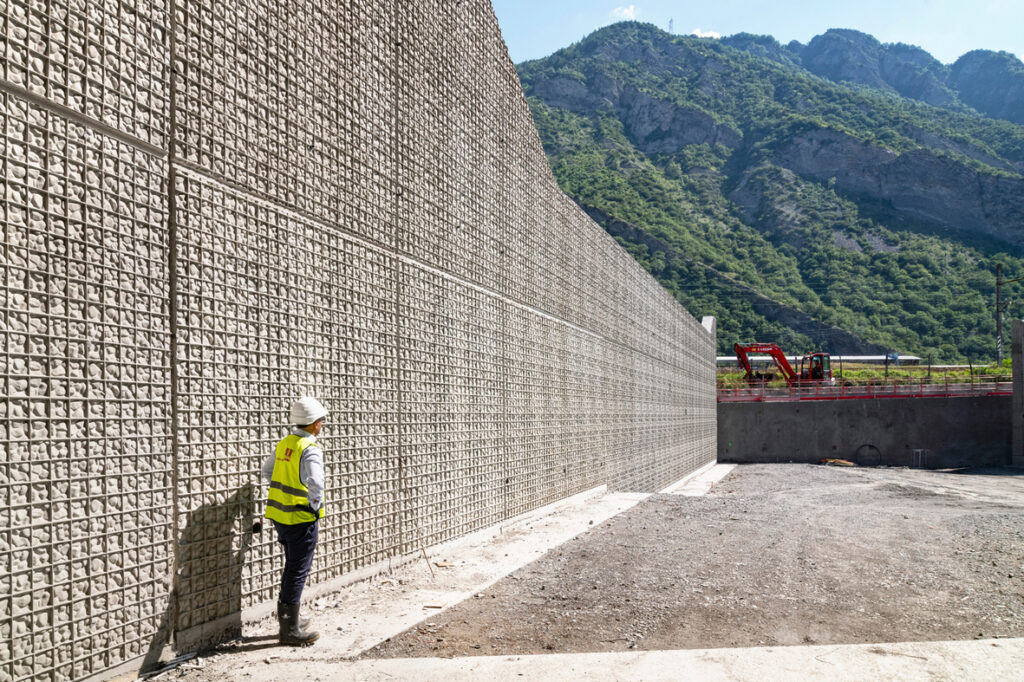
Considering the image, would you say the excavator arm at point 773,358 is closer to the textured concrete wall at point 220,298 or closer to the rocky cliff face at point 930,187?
the textured concrete wall at point 220,298

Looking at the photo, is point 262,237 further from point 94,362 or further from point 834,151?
point 834,151

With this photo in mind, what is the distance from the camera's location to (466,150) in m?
9.60

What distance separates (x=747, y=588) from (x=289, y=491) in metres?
4.23

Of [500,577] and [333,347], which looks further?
[500,577]

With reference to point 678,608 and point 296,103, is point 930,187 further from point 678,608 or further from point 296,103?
point 296,103

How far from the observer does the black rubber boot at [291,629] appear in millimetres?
5055

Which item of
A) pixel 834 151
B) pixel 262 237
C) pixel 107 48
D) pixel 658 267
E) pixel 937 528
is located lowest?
pixel 937 528

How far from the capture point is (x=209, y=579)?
482cm

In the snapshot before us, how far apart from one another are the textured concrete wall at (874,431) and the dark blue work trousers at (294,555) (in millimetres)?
35149

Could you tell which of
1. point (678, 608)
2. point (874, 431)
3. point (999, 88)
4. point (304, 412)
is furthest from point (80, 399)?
point (999, 88)

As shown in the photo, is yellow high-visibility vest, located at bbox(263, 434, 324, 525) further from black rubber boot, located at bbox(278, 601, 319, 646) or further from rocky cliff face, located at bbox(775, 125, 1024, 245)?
rocky cliff face, located at bbox(775, 125, 1024, 245)

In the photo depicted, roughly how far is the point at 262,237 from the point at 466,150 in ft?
14.9

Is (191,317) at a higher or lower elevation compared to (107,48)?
lower

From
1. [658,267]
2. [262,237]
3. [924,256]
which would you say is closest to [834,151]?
[924,256]
